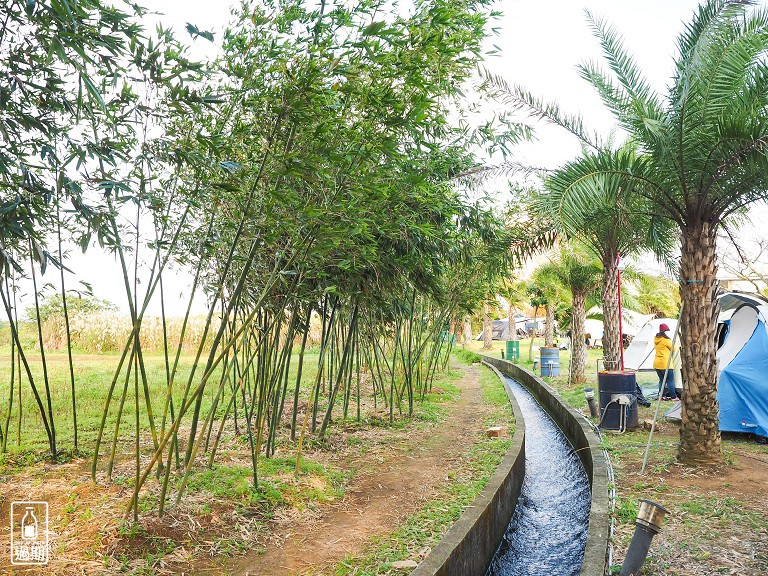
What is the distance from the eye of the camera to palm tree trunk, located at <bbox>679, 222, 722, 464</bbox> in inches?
225

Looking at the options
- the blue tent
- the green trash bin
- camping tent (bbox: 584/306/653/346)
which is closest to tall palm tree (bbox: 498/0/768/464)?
the blue tent

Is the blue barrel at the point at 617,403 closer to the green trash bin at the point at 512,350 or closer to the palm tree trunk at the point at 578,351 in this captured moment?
the palm tree trunk at the point at 578,351

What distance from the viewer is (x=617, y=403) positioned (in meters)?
7.68

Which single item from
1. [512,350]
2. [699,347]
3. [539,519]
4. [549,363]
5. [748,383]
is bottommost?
[539,519]

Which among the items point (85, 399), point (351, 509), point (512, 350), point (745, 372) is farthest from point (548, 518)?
point (512, 350)

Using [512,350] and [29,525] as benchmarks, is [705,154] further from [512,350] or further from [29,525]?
[512,350]

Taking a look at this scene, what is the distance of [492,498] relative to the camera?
4.70 m

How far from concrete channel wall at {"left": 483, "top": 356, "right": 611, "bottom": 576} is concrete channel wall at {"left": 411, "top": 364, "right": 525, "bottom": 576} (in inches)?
30.0

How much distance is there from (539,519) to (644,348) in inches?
454

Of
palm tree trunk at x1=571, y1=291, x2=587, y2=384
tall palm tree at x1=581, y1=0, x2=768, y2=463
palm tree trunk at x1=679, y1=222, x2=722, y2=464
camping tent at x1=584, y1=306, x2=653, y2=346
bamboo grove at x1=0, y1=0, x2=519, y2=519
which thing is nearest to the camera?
bamboo grove at x1=0, y1=0, x2=519, y2=519

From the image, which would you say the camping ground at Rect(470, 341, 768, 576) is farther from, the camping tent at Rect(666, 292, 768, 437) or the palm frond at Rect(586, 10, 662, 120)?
the palm frond at Rect(586, 10, 662, 120)

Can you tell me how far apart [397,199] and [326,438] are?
315 centimetres

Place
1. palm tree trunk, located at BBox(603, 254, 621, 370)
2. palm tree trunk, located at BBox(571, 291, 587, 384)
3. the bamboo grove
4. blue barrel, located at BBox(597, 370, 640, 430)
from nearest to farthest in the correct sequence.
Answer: the bamboo grove, blue barrel, located at BBox(597, 370, 640, 430), palm tree trunk, located at BBox(603, 254, 621, 370), palm tree trunk, located at BBox(571, 291, 587, 384)

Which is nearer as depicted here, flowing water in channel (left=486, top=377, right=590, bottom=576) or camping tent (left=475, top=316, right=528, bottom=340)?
flowing water in channel (left=486, top=377, right=590, bottom=576)
